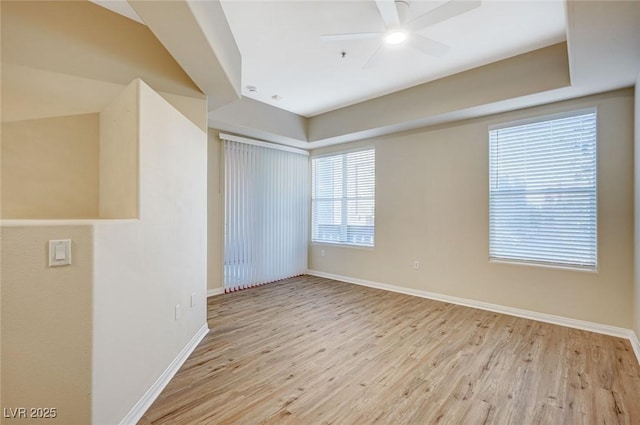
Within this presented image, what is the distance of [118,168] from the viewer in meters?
2.02

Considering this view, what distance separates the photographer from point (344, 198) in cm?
557

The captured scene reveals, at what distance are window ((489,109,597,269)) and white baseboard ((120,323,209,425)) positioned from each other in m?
3.71

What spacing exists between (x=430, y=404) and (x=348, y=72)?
3.44 metres

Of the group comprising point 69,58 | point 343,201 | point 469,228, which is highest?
point 69,58

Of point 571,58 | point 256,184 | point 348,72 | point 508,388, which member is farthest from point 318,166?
point 508,388

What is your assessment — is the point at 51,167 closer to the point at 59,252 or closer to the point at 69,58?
→ the point at 69,58

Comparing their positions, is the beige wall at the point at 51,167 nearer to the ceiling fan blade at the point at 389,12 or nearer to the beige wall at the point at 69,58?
the beige wall at the point at 69,58

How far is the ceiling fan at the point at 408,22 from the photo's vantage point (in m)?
2.05

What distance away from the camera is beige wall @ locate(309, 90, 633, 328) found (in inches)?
121

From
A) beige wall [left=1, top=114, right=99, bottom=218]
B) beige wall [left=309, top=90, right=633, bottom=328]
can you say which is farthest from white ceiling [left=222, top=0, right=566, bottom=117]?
beige wall [left=1, top=114, right=99, bottom=218]

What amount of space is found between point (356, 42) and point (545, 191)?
276cm

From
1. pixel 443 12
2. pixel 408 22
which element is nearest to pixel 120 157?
pixel 408 22

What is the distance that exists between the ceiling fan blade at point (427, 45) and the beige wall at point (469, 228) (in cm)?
170

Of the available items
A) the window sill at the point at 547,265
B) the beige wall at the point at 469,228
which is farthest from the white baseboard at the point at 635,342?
the window sill at the point at 547,265
